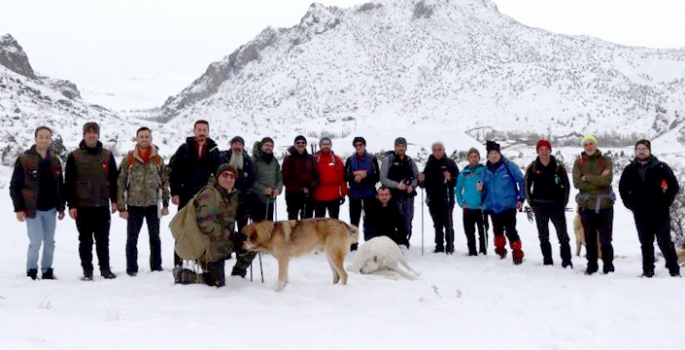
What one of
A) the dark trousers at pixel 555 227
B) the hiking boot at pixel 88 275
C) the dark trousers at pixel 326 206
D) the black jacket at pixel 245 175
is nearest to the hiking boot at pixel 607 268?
the dark trousers at pixel 555 227

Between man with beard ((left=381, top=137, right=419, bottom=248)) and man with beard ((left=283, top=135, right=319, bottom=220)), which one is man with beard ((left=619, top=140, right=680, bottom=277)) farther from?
man with beard ((left=283, top=135, right=319, bottom=220))

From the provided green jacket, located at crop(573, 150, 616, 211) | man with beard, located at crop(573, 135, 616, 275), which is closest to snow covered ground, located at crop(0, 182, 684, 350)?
man with beard, located at crop(573, 135, 616, 275)

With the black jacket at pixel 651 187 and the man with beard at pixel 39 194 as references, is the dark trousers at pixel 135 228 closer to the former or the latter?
the man with beard at pixel 39 194

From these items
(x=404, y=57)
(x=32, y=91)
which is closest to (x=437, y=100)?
(x=404, y=57)

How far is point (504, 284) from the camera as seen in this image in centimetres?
691

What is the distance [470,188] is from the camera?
29.3 ft

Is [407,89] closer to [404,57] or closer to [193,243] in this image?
[404,57]

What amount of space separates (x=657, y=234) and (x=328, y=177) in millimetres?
4837

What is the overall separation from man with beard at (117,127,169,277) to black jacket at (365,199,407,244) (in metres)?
3.60

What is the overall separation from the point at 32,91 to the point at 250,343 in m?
45.4

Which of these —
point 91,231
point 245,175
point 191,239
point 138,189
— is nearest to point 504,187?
point 245,175

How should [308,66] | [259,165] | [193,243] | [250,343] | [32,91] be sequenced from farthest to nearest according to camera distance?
[308,66], [32,91], [259,165], [193,243], [250,343]

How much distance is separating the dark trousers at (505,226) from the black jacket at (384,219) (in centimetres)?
157

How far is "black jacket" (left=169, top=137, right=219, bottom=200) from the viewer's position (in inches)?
275
